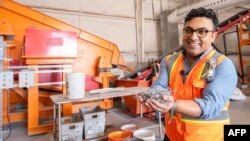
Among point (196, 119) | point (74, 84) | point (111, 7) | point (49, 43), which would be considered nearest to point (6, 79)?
point (49, 43)

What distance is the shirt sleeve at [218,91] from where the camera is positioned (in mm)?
779

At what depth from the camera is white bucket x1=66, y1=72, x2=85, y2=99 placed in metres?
1.99

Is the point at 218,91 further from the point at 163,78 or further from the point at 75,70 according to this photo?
the point at 75,70

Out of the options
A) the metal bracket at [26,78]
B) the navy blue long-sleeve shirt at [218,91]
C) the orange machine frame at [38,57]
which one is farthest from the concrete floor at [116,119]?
the navy blue long-sleeve shirt at [218,91]

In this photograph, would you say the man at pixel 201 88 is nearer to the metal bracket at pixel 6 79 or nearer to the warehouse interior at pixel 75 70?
the warehouse interior at pixel 75 70

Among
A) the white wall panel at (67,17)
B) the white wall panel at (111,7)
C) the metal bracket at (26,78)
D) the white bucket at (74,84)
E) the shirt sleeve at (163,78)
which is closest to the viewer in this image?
the shirt sleeve at (163,78)

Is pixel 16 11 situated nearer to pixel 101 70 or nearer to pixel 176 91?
pixel 101 70

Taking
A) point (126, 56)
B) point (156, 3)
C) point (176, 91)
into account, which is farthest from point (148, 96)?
point (156, 3)

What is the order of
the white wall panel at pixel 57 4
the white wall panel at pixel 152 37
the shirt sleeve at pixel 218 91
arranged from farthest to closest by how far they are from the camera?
1. the white wall panel at pixel 152 37
2. the white wall panel at pixel 57 4
3. the shirt sleeve at pixel 218 91

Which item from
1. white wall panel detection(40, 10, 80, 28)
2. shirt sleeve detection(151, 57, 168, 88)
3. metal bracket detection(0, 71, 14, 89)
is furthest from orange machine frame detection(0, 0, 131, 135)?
shirt sleeve detection(151, 57, 168, 88)

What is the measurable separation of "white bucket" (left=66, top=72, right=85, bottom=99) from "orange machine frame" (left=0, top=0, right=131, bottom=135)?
902 millimetres

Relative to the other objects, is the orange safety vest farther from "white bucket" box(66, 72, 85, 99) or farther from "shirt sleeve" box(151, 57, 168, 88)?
"white bucket" box(66, 72, 85, 99)

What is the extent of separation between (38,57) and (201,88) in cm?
242

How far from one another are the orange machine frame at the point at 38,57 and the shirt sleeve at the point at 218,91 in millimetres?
2431
